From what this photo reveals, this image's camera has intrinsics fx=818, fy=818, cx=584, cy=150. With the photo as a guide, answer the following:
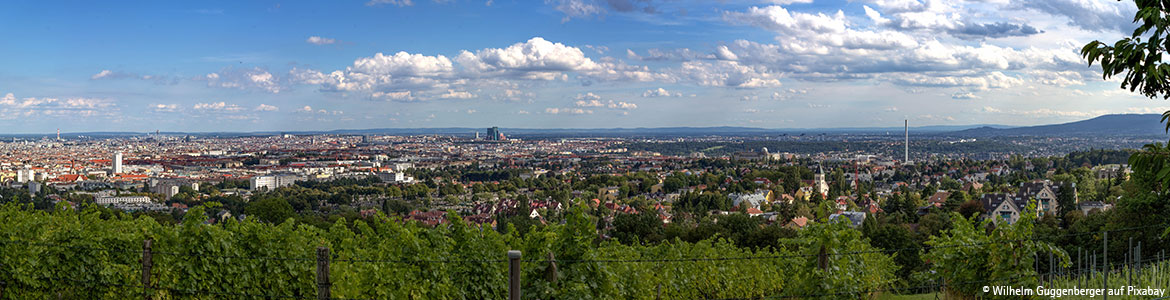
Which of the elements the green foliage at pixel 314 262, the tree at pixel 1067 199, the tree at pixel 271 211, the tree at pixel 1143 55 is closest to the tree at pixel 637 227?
the tree at pixel 271 211

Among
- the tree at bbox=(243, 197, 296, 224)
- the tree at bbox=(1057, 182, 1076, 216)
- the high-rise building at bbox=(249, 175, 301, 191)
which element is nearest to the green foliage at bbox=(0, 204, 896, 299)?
the tree at bbox=(243, 197, 296, 224)

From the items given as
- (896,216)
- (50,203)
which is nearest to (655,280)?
(896,216)

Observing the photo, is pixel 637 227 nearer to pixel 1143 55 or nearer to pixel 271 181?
pixel 1143 55

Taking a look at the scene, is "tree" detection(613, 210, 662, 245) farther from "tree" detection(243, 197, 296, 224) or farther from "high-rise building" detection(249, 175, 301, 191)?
"high-rise building" detection(249, 175, 301, 191)

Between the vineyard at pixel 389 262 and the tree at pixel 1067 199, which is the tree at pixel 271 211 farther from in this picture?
the tree at pixel 1067 199

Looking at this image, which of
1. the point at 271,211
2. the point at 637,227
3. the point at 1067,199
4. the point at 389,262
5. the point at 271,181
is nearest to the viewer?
the point at 389,262

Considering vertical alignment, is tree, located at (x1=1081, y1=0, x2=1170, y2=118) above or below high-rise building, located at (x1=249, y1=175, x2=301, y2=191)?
above

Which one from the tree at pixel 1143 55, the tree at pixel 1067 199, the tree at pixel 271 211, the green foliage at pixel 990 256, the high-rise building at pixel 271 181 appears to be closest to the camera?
the tree at pixel 1143 55

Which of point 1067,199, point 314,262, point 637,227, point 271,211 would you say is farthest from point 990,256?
point 1067,199

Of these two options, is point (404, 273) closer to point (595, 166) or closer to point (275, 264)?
point (275, 264)
